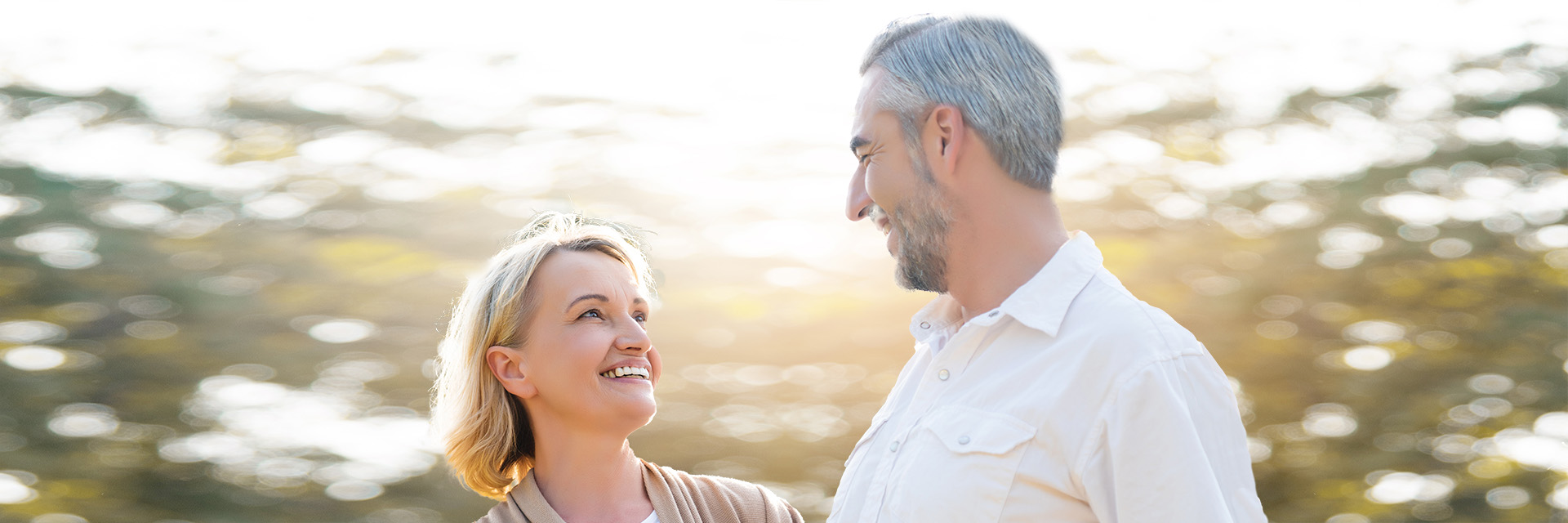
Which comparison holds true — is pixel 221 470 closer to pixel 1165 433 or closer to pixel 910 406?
pixel 910 406

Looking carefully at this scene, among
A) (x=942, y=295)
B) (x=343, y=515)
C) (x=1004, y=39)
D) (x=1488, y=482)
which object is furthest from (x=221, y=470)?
(x=1488, y=482)

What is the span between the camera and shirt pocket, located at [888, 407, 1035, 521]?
1.38 meters

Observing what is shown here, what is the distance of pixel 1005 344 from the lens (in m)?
1.49

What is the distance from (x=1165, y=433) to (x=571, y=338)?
1.17m

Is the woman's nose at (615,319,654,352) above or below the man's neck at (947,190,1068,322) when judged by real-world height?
above

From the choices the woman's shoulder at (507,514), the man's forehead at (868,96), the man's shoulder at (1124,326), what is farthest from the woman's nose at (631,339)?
the man's shoulder at (1124,326)

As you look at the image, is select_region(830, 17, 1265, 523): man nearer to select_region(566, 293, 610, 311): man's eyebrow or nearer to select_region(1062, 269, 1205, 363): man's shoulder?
select_region(1062, 269, 1205, 363): man's shoulder

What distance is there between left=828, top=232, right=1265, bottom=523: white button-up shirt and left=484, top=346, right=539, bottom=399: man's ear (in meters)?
0.87

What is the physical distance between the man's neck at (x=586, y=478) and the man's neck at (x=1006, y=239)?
2.94 ft

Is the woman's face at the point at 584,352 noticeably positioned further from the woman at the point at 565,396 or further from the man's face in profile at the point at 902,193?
the man's face in profile at the point at 902,193

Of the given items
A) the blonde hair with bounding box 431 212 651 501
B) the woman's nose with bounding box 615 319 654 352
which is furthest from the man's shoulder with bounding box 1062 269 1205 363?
the blonde hair with bounding box 431 212 651 501

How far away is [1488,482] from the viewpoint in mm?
4953

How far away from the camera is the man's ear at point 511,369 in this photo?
86.1 inches

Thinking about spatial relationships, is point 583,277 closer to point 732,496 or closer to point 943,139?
point 732,496
